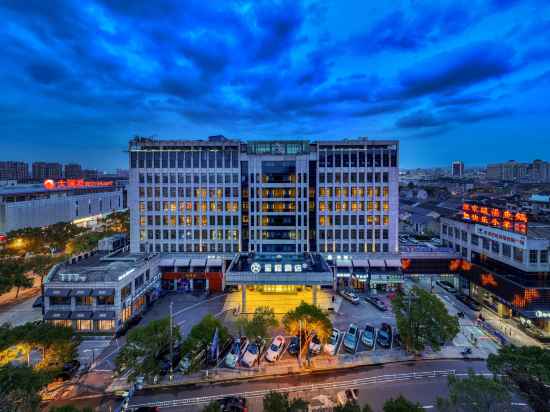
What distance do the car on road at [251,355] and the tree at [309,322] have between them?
19.0 feet

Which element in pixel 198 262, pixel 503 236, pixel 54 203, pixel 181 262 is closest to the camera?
pixel 503 236

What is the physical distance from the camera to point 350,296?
68250mm

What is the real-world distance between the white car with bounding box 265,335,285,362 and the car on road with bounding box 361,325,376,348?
42.9ft

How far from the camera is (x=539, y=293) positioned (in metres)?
51.9

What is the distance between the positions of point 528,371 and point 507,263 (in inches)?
1405

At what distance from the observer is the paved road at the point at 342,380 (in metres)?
36.3

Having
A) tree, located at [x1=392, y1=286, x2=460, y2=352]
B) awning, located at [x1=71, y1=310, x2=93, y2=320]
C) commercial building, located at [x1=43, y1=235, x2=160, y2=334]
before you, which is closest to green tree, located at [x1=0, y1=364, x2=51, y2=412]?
commercial building, located at [x1=43, y1=235, x2=160, y2=334]

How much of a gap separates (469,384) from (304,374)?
2072 cm

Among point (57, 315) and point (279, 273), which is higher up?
point (279, 273)

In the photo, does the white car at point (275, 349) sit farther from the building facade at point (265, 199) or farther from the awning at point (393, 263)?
the awning at point (393, 263)

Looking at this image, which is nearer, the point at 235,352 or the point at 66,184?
the point at 235,352

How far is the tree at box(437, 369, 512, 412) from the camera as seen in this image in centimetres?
2511

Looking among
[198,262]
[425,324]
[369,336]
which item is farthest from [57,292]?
[425,324]

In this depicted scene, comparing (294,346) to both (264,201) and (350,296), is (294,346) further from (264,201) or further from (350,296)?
(264,201)
